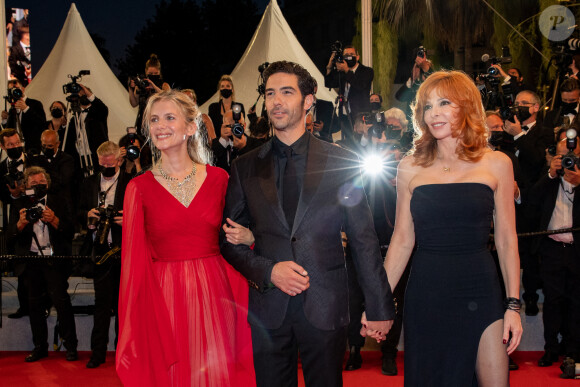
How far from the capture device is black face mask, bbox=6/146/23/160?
7.48 metres

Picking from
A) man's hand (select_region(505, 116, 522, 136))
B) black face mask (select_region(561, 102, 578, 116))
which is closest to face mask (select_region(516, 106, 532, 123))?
man's hand (select_region(505, 116, 522, 136))

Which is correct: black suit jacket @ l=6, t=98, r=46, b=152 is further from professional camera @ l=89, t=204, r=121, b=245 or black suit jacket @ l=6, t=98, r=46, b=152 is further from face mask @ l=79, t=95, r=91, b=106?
professional camera @ l=89, t=204, r=121, b=245

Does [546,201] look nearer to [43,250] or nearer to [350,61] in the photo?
[350,61]

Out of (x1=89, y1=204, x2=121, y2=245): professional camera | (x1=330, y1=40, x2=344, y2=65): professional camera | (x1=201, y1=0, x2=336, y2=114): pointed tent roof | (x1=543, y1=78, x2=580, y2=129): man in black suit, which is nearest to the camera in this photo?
(x1=89, y1=204, x2=121, y2=245): professional camera

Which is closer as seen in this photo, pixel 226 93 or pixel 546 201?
pixel 546 201

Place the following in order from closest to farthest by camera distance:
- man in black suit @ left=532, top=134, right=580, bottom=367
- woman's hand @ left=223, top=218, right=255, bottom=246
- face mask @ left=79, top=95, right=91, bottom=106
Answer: woman's hand @ left=223, top=218, right=255, bottom=246 < man in black suit @ left=532, top=134, right=580, bottom=367 < face mask @ left=79, top=95, right=91, bottom=106

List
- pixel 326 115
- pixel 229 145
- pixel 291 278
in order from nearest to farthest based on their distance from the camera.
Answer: pixel 291 278 → pixel 229 145 → pixel 326 115

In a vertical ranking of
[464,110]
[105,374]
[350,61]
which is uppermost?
[350,61]

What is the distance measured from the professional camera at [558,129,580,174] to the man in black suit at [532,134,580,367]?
0.10 metres

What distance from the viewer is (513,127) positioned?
695 cm

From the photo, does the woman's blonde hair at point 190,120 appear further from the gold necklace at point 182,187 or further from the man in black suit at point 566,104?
the man in black suit at point 566,104

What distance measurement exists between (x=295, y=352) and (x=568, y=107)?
5.20 meters

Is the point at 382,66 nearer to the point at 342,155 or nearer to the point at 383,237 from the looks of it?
the point at 383,237

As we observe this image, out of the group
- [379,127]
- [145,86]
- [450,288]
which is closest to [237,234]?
[450,288]
